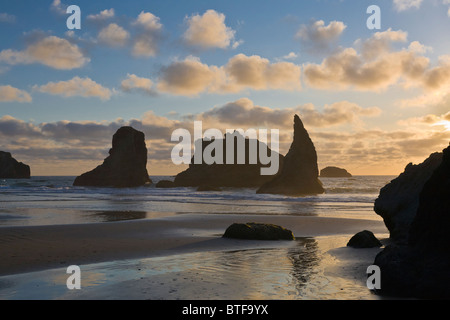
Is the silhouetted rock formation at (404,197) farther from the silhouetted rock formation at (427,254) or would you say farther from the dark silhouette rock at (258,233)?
the silhouetted rock formation at (427,254)

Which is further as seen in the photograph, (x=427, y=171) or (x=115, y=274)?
(x=427, y=171)

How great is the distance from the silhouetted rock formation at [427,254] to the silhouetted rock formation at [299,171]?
53.5m

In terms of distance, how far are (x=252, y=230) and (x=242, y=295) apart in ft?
24.0

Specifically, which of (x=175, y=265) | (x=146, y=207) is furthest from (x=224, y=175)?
(x=175, y=265)

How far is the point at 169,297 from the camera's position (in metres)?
6.10

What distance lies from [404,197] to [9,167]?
6938 inches

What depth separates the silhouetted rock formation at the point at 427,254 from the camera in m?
6.61

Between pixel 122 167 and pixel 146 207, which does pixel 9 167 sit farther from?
pixel 146 207

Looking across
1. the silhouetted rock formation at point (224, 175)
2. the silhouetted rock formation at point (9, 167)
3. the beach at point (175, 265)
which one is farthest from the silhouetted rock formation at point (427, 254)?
the silhouetted rock formation at point (9, 167)

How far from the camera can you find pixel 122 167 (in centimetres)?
10275
